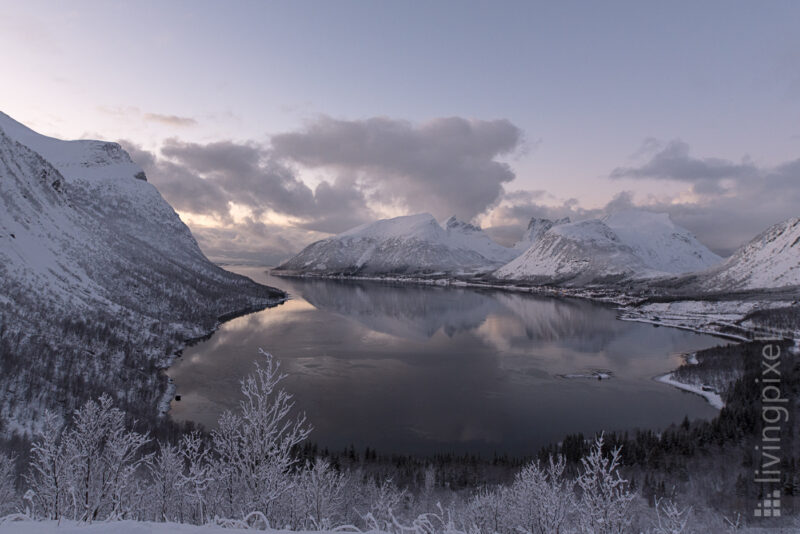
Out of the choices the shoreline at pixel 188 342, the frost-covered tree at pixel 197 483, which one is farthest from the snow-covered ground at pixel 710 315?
the shoreline at pixel 188 342

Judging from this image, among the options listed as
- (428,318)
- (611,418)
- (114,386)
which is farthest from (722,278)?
(114,386)

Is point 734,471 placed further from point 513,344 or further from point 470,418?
point 513,344

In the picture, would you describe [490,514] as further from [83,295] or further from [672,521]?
[83,295]

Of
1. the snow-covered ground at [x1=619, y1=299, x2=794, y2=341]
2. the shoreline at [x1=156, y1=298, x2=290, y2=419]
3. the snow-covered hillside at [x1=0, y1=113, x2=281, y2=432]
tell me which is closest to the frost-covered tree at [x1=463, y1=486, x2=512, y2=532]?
the shoreline at [x1=156, y1=298, x2=290, y2=419]

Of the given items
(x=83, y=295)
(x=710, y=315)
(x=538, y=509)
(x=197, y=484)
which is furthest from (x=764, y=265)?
(x=83, y=295)

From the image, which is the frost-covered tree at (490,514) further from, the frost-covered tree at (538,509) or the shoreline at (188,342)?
the shoreline at (188,342)
